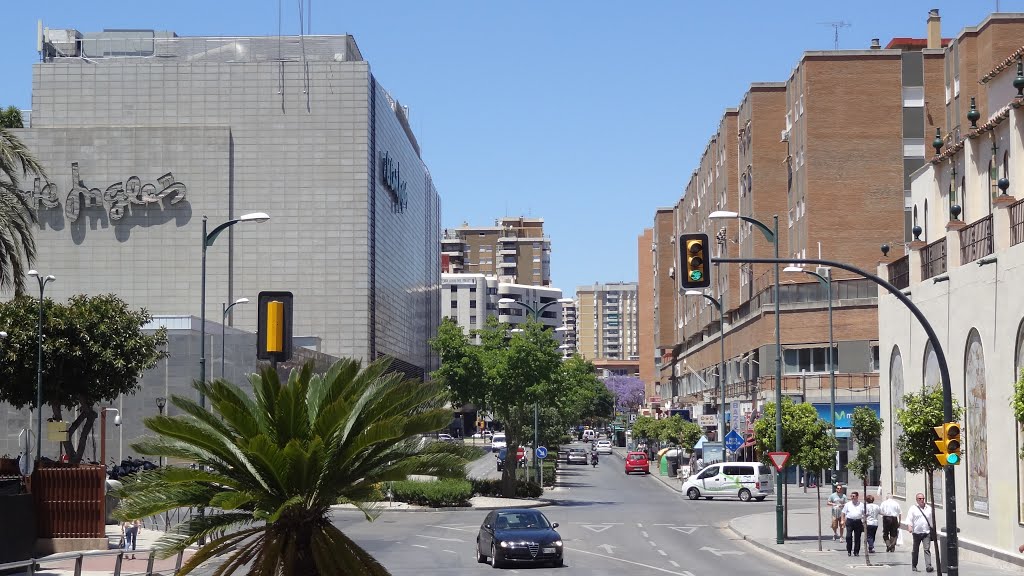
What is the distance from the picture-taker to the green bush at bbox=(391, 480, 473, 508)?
52281mm

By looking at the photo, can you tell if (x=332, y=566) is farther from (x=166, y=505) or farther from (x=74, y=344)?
(x=74, y=344)

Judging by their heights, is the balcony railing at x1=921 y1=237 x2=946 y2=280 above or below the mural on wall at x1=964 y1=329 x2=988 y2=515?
above

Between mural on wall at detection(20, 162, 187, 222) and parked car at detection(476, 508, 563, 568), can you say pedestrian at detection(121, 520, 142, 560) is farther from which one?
mural on wall at detection(20, 162, 187, 222)

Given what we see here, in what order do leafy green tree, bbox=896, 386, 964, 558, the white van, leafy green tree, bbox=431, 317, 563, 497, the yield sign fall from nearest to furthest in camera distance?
leafy green tree, bbox=896, 386, 964, 558, the yield sign, leafy green tree, bbox=431, 317, 563, 497, the white van

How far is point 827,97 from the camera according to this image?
69375mm

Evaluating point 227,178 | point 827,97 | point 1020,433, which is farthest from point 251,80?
point 1020,433

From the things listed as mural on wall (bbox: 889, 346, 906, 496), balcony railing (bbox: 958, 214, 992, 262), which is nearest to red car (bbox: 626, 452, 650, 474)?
mural on wall (bbox: 889, 346, 906, 496)

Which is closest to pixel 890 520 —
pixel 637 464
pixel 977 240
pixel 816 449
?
pixel 816 449

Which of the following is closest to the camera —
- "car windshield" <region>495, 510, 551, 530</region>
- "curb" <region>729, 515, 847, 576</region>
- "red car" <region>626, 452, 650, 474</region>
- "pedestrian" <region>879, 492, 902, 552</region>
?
"curb" <region>729, 515, 847, 576</region>

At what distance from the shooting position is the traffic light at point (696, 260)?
73.0 ft

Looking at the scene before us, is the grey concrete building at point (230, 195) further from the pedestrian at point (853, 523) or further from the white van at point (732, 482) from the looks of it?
the pedestrian at point (853, 523)

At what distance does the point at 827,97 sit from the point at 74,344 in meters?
42.1

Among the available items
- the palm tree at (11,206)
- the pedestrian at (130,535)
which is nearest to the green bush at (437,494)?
the pedestrian at (130,535)

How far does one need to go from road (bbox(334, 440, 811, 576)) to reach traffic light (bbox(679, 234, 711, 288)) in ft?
28.4
